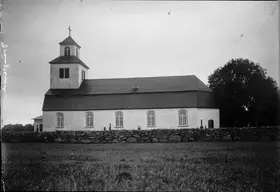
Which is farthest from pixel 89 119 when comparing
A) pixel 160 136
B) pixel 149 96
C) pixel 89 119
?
pixel 160 136

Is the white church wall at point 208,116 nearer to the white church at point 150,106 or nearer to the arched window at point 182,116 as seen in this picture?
the white church at point 150,106

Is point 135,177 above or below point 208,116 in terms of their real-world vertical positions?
below

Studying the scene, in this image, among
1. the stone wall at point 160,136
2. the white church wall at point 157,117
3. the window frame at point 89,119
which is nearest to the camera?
the stone wall at point 160,136

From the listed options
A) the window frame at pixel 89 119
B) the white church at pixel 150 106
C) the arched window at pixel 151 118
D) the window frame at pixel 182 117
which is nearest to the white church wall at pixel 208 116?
the white church at pixel 150 106

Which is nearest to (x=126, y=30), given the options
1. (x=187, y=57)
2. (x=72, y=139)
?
(x=187, y=57)

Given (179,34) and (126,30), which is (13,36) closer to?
(126,30)

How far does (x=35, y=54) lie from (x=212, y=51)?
4.94 meters

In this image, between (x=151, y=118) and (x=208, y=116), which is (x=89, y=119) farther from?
(x=208, y=116)

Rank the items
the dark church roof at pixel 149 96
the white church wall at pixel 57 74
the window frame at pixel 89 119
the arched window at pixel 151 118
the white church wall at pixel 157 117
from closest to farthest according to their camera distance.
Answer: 1. the white church wall at pixel 57 74
2. the dark church roof at pixel 149 96
3. the white church wall at pixel 157 117
4. the window frame at pixel 89 119
5. the arched window at pixel 151 118

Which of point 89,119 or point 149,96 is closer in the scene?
point 149,96

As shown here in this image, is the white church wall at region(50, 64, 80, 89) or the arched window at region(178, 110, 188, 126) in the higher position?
the white church wall at region(50, 64, 80, 89)

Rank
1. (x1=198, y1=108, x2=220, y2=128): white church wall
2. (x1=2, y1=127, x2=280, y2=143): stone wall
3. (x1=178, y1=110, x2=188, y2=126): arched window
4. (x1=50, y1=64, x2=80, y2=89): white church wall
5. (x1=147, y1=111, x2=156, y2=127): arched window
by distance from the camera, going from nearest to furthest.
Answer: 1. (x1=50, y1=64, x2=80, y2=89): white church wall
2. (x1=2, y1=127, x2=280, y2=143): stone wall
3. (x1=198, y1=108, x2=220, y2=128): white church wall
4. (x1=178, y1=110, x2=188, y2=126): arched window
5. (x1=147, y1=111, x2=156, y2=127): arched window

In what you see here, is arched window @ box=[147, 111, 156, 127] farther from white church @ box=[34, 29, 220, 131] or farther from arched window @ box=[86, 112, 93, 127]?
arched window @ box=[86, 112, 93, 127]

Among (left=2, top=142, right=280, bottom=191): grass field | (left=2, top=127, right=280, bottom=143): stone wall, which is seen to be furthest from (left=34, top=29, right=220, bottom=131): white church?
(left=2, top=142, right=280, bottom=191): grass field
